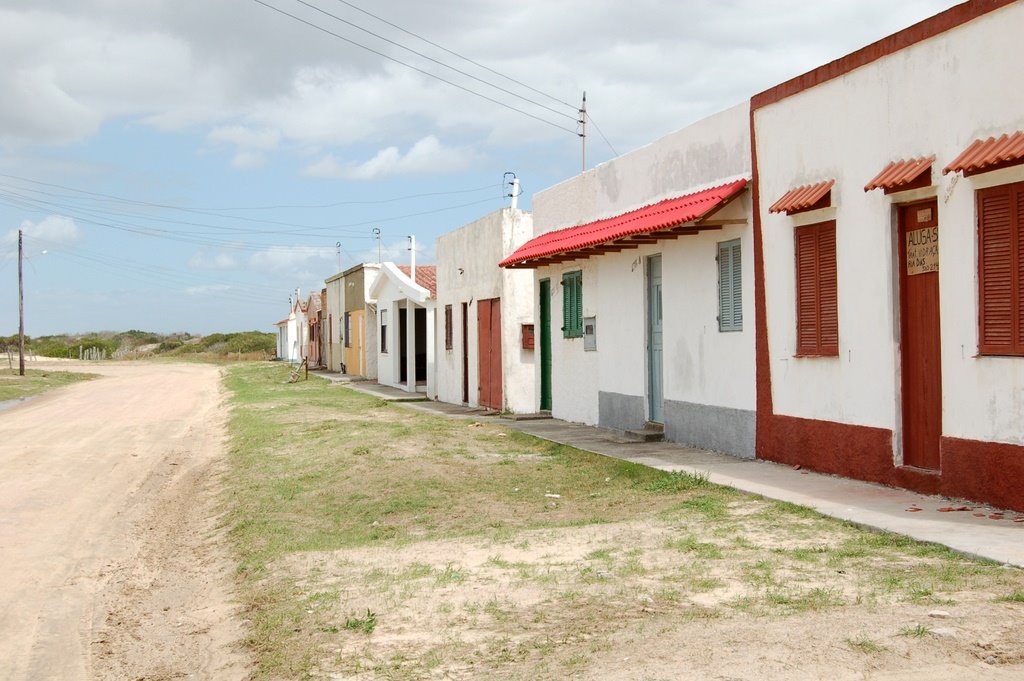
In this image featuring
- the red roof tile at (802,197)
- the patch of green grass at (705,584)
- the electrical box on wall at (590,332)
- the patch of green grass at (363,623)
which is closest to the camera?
the patch of green grass at (363,623)

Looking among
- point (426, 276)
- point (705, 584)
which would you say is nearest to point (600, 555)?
point (705, 584)

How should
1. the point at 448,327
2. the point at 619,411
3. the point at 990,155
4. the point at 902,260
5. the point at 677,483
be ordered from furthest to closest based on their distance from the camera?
the point at 448,327 < the point at 619,411 < the point at 677,483 < the point at 902,260 < the point at 990,155

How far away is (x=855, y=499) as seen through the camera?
29.9 feet

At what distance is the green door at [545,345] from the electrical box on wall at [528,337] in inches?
30.3

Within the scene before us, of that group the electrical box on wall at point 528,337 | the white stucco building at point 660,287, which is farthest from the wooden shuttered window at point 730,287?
the electrical box on wall at point 528,337

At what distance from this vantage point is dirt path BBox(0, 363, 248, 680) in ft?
21.1

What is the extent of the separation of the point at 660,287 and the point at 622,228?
1301mm

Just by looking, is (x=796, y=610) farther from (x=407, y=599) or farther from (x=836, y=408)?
(x=836, y=408)

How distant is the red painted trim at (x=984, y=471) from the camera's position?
8.05 m

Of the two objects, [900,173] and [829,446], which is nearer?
[900,173]

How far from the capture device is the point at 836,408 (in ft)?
34.8

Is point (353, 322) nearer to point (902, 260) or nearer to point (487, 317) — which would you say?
point (487, 317)

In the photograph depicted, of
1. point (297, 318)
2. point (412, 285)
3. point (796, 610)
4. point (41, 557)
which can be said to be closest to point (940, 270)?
point (796, 610)

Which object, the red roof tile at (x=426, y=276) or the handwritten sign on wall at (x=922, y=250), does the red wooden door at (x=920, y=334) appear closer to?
the handwritten sign on wall at (x=922, y=250)
